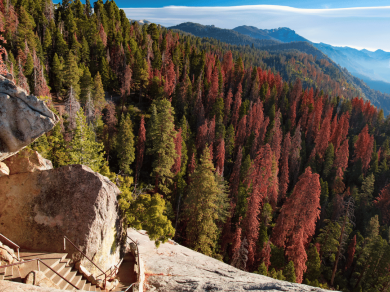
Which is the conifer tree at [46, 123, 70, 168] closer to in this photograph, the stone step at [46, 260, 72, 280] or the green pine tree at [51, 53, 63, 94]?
the stone step at [46, 260, 72, 280]

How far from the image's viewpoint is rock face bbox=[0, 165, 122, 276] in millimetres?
12383

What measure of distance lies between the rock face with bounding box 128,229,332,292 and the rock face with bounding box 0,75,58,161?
10.7 meters

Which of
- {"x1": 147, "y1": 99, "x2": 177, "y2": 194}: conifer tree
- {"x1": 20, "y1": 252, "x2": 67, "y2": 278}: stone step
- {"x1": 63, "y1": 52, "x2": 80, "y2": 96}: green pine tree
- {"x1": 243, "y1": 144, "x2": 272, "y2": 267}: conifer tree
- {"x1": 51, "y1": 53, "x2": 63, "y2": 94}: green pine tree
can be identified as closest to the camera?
{"x1": 20, "y1": 252, "x2": 67, "y2": 278}: stone step

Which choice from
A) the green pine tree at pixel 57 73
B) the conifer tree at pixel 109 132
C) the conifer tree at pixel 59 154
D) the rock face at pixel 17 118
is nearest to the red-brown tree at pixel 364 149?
the conifer tree at pixel 109 132

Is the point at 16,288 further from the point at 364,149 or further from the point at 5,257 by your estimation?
the point at 364,149

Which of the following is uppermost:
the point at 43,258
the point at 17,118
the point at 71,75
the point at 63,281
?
the point at 71,75

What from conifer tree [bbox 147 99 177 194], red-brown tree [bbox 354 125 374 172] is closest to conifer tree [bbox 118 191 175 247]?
conifer tree [bbox 147 99 177 194]

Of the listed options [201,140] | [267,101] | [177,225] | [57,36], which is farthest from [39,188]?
[267,101]

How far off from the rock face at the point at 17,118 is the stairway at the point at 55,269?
Result: 16.3 ft

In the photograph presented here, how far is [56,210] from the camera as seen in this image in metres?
12.7

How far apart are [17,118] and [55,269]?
280 inches

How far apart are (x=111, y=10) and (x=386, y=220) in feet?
408

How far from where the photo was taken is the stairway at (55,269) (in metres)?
9.90

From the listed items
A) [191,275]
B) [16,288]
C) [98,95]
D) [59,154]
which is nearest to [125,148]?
[98,95]
